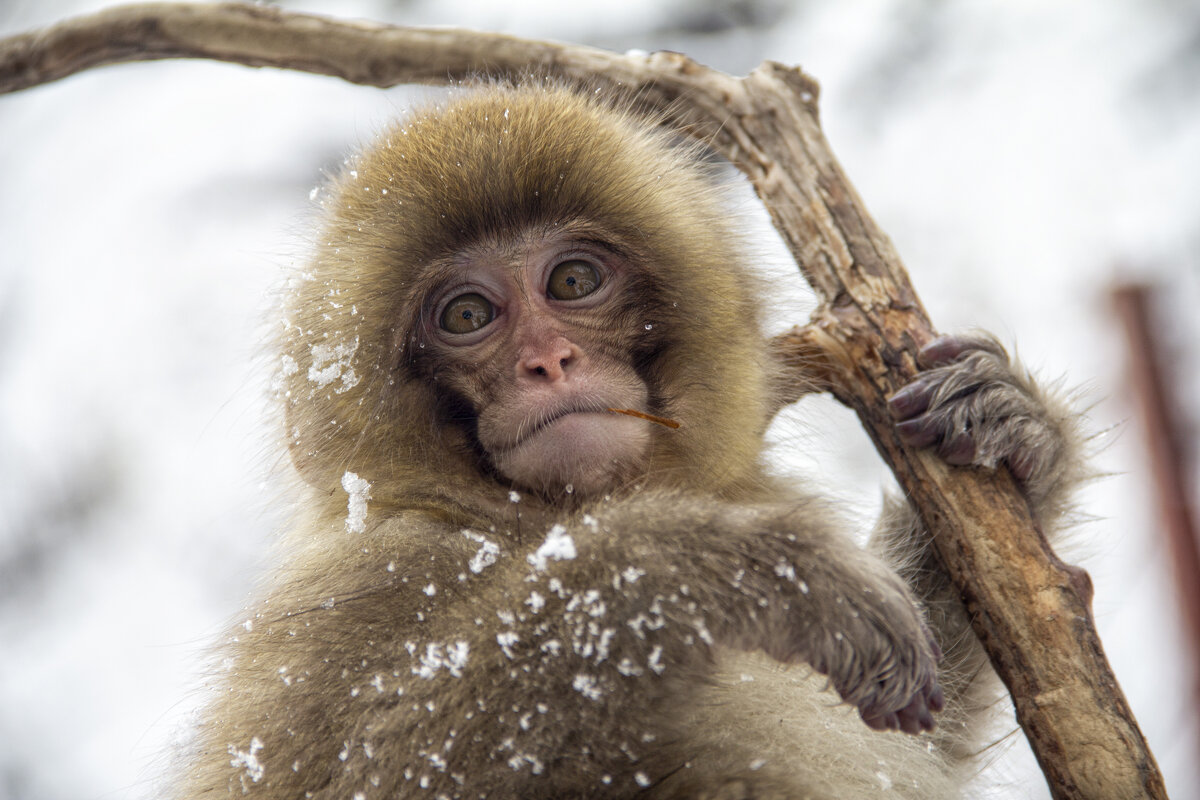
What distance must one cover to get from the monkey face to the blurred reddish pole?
1.85 m

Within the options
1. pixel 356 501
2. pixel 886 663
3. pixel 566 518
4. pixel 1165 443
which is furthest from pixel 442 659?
pixel 1165 443

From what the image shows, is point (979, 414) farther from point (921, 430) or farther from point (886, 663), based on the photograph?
point (886, 663)

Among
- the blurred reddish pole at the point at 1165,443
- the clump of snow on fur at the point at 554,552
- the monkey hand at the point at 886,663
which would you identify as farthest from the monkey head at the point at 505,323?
the blurred reddish pole at the point at 1165,443

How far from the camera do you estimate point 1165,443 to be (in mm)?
3818

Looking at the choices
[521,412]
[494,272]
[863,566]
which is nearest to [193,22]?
[494,272]

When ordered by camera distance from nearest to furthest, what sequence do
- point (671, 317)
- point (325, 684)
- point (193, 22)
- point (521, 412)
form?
point (325, 684)
point (521, 412)
point (671, 317)
point (193, 22)

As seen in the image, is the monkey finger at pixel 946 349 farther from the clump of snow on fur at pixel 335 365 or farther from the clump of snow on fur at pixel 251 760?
the clump of snow on fur at pixel 251 760

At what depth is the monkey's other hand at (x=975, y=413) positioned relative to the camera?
9.39 feet

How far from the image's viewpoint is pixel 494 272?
2.93 meters

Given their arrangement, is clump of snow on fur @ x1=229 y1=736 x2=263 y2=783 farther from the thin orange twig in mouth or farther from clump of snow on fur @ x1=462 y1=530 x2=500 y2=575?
the thin orange twig in mouth

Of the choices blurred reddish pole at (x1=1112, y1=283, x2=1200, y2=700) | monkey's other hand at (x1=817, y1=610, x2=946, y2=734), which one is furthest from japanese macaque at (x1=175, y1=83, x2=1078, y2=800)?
blurred reddish pole at (x1=1112, y1=283, x2=1200, y2=700)

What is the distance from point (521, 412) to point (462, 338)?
35 centimetres

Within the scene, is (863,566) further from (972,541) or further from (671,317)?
(671,317)

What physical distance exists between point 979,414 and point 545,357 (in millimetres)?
1224
